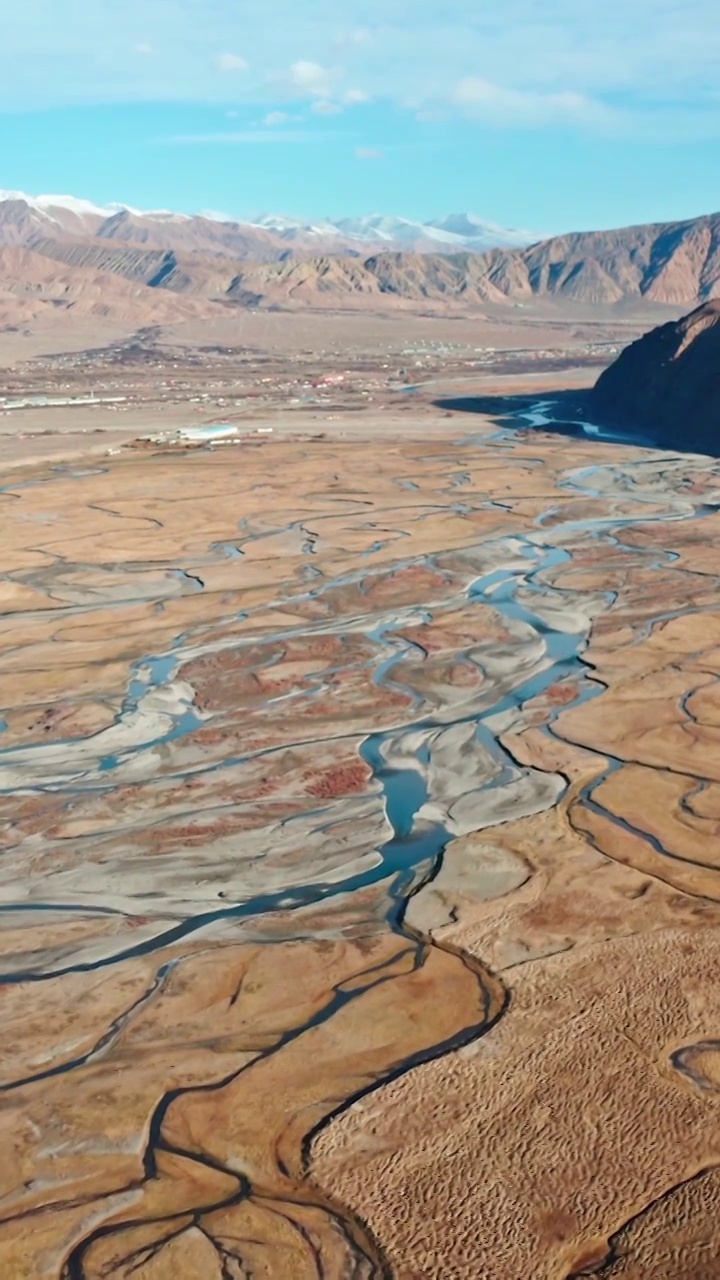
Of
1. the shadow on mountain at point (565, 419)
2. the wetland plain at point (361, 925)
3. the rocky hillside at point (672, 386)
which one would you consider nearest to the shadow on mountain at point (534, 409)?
the shadow on mountain at point (565, 419)

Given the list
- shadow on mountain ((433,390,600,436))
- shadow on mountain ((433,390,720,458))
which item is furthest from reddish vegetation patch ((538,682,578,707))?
shadow on mountain ((433,390,600,436))

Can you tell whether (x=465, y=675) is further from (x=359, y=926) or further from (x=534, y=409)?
(x=534, y=409)

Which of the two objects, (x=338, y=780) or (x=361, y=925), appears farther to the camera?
(x=338, y=780)

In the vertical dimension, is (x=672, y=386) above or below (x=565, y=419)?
above

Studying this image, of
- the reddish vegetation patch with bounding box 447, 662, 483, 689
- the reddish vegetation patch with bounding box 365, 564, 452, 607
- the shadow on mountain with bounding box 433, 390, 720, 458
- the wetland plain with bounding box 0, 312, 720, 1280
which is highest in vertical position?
the shadow on mountain with bounding box 433, 390, 720, 458

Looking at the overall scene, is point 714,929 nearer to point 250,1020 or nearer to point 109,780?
point 250,1020

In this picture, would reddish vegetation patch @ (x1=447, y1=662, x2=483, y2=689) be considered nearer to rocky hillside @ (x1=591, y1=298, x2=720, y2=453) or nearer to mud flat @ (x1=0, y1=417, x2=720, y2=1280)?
mud flat @ (x1=0, y1=417, x2=720, y2=1280)

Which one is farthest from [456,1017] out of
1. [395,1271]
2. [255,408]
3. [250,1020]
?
[255,408]

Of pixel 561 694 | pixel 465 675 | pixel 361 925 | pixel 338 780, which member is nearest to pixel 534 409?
pixel 465 675
